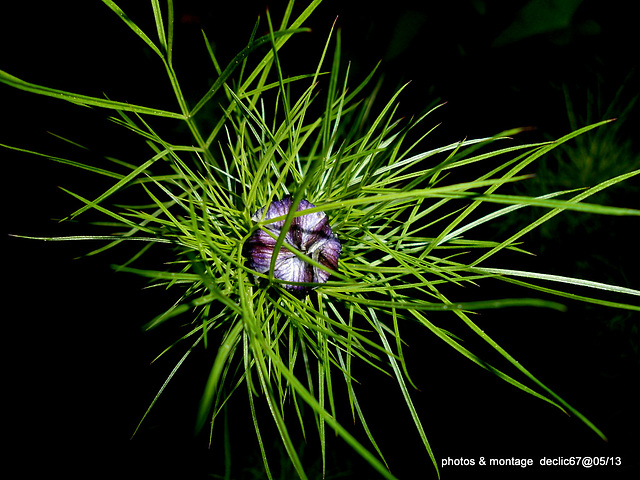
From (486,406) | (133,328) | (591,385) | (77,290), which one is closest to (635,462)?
(591,385)

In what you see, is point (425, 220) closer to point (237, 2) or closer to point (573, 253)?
point (573, 253)

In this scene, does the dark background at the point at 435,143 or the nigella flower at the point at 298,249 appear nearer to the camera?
the nigella flower at the point at 298,249

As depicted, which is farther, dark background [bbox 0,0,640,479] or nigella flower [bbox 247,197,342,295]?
dark background [bbox 0,0,640,479]

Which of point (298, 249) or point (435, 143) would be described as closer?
point (298, 249)

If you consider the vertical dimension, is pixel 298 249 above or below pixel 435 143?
below
